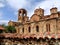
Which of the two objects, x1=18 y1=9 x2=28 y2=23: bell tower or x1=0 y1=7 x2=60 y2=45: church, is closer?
x1=0 y1=7 x2=60 y2=45: church

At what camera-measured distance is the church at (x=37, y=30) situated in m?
9.08

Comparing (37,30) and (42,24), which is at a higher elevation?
(42,24)

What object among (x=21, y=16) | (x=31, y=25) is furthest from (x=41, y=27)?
(x=21, y=16)

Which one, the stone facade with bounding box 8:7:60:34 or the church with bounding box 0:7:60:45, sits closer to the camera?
the church with bounding box 0:7:60:45

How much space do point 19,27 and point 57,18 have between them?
14.0 meters

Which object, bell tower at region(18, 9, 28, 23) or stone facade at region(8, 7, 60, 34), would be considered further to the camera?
bell tower at region(18, 9, 28, 23)

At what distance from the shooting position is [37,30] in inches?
1411

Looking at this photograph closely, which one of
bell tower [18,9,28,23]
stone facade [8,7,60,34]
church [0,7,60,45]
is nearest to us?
church [0,7,60,45]

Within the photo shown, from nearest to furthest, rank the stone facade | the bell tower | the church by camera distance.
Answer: the church < the stone facade < the bell tower

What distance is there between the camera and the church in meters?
9.08

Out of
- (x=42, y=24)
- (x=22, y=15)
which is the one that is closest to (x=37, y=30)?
(x=42, y=24)

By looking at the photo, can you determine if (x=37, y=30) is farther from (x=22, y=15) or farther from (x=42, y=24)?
(x=22, y=15)

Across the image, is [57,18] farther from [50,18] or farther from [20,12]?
[20,12]

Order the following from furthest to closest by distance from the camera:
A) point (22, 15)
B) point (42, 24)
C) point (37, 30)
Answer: point (22, 15) → point (37, 30) → point (42, 24)
